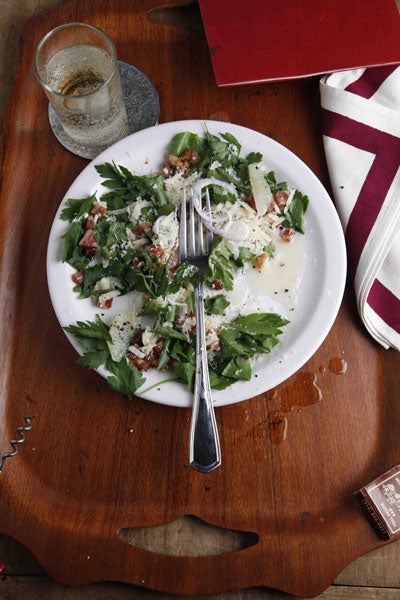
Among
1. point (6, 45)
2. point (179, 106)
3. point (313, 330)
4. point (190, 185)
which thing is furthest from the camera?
point (6, 45)

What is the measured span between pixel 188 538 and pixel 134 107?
1.49 meters

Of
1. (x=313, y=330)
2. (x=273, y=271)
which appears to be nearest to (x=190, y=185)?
(x=273, y=271)

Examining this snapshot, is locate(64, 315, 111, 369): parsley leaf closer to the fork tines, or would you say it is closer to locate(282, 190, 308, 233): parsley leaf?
the fork tines

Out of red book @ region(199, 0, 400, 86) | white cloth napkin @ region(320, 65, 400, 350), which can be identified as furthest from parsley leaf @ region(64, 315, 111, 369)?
red book @ region(199, 0, 400, 86)

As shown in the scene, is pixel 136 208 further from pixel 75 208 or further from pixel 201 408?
pixel 201 408

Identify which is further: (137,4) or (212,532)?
(137,4)

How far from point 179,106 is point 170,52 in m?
0.23

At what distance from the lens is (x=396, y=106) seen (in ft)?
6.61

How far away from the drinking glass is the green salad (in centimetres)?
17

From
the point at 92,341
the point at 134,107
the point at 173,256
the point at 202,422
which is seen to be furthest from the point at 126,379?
the point at 134,107

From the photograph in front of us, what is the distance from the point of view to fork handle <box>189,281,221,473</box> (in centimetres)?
168

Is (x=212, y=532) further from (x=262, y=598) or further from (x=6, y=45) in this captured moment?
(x=6, y=45)

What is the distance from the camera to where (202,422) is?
170 cm

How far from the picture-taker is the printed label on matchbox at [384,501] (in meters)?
1.73
